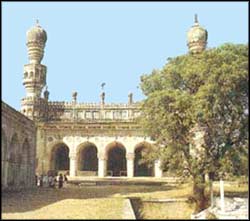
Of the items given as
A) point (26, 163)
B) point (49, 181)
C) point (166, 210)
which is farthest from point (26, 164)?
point (166, 210)

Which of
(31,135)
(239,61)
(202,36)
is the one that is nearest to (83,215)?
(239,61)

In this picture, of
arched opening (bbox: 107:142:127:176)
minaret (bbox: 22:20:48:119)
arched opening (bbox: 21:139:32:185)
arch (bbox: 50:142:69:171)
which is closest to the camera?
arched opening (bbox: 21:139:32:185)

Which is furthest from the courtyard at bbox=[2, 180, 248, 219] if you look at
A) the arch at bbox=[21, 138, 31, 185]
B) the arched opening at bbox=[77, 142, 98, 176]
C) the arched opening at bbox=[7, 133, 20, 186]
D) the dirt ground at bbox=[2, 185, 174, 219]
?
the arched opening at bbox=[77, 142, 98, 176]

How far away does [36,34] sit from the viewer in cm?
3675

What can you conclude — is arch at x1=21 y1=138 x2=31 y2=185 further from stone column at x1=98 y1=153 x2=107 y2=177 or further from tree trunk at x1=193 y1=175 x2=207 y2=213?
stone column at x1=98 y1=153 x2=107 y2=177

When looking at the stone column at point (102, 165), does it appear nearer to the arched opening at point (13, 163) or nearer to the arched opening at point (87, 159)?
the arched opening at point (87, 159)

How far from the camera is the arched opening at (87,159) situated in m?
35.2

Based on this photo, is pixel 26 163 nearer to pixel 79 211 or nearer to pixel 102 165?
pixel 79 211

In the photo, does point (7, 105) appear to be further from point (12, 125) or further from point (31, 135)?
point (31, 135)

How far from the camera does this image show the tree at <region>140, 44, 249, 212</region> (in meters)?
16.8

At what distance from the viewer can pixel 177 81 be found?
19.1 meters

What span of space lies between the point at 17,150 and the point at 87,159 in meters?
15.4

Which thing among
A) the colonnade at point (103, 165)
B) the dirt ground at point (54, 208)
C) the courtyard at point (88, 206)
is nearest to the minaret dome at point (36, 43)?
the colonnade at point (103, 165)

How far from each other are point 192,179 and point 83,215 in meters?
5.57
